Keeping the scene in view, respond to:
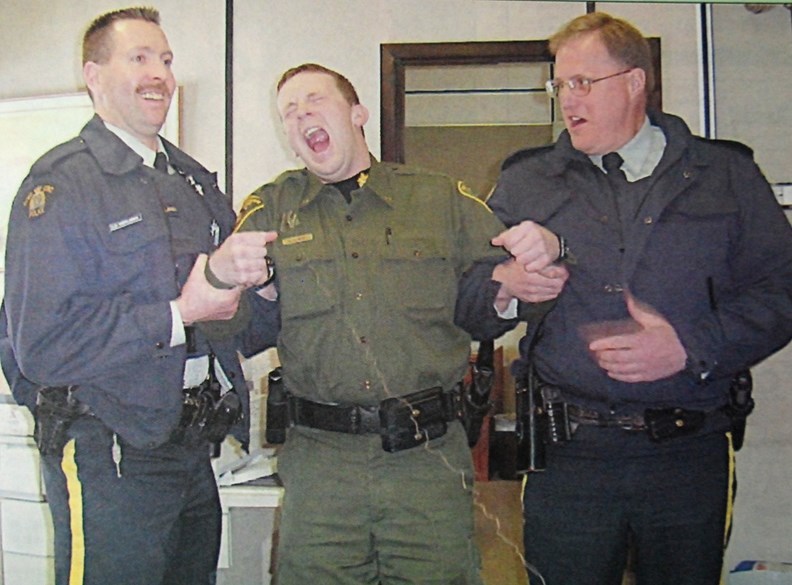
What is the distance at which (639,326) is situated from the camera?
94 centimetres

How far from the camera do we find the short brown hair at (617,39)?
0.98m

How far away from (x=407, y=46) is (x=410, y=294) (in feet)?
1.09

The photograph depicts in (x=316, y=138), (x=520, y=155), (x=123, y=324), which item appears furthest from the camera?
(x=520, y=155)

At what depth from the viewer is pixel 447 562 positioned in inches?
34.6

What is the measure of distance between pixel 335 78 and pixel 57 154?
0.32m

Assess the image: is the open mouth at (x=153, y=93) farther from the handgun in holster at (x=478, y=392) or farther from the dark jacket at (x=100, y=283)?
the handgun in holster at (x=478, y=392)

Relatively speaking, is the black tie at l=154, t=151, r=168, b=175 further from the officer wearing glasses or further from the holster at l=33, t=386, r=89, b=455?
the officer wearing glasses

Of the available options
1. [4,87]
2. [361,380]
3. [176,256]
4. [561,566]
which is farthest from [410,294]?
[4,87]

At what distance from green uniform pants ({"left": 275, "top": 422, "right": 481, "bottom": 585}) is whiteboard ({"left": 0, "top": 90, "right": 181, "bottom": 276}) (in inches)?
17.0

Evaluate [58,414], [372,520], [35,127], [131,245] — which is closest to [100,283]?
[131,245]

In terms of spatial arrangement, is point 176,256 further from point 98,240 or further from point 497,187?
point 497,187

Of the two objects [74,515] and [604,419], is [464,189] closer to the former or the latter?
[604,419]

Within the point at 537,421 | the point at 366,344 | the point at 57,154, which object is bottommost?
the point at 537,421

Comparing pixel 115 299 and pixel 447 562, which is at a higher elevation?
pixel 115 299
